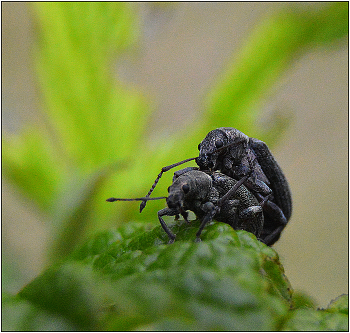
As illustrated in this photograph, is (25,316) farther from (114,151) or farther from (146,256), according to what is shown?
(114,151)

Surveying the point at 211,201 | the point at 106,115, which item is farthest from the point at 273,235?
the point at 106,115

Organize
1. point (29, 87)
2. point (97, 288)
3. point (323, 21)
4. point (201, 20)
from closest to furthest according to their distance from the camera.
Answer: point (97, 288) → point (323, 21) → point (29, 87) → point (201, 20)

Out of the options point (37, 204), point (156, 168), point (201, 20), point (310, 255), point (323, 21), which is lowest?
point (310, 255)

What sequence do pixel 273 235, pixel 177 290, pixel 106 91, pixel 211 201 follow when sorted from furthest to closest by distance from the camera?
pixel 106 91 → pixel 273 235 → pixel 211 201 → pixel 177 290

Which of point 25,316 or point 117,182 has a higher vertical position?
point 25,316

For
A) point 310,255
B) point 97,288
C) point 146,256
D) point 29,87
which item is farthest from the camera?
point 29,87

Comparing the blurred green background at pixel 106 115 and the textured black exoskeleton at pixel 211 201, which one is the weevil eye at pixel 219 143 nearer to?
the textured black exoskeleton at pixel 211 201

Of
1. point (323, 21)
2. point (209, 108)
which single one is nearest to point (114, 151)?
point (209, 108)

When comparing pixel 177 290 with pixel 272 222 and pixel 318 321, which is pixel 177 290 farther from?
pixel 272 222
